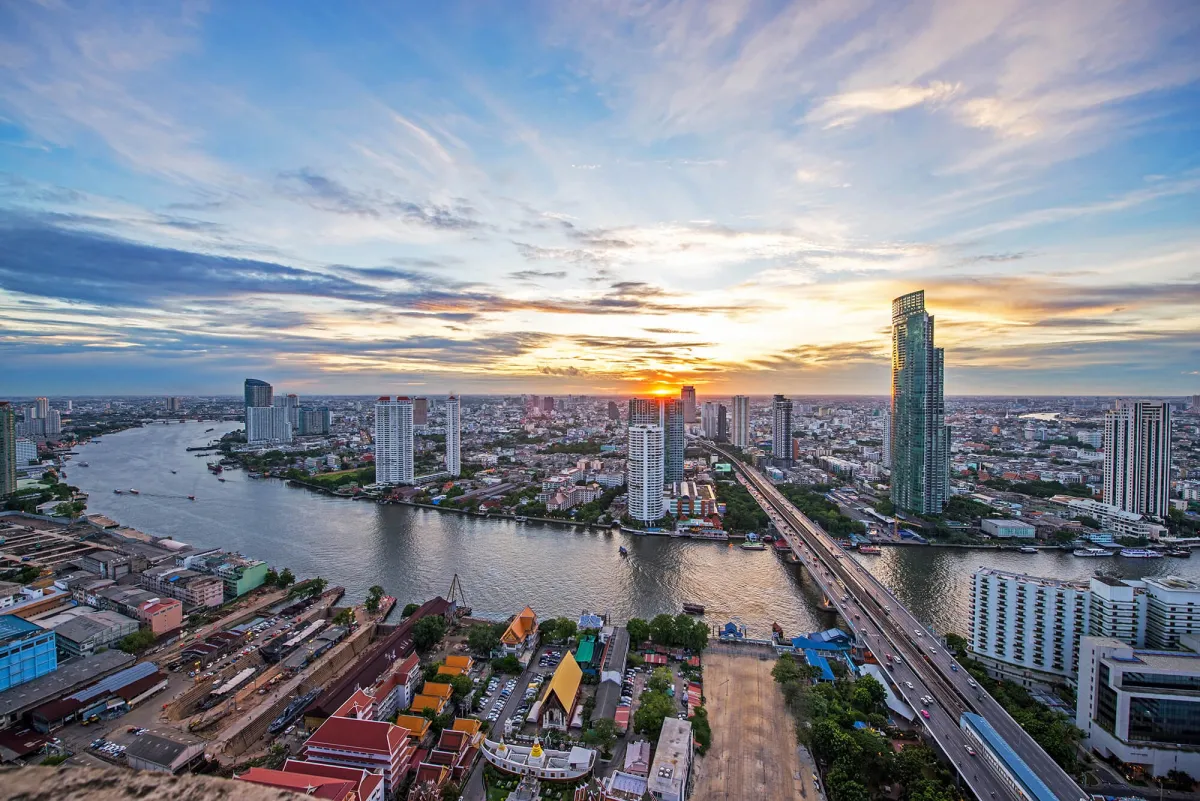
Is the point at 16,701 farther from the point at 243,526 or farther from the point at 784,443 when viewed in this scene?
the point at 784,443

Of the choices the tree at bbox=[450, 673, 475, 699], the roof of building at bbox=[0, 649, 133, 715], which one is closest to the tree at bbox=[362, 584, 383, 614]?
the roof of building at bbox=[0, 649, 133, 715]

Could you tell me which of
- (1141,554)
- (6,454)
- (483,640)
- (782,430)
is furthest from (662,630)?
(6,454)

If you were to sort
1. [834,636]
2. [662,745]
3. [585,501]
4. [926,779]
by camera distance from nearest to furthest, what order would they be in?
[926,779], [662,745], [834,636], [585,501]

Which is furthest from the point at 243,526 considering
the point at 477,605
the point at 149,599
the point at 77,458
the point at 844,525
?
the point at 77,458

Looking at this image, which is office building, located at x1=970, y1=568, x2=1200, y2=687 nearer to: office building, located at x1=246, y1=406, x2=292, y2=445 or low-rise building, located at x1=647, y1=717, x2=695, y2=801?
low-rise building, located at x1=647, y1=717, x2=695, y2=801

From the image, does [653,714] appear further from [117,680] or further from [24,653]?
[24,653]
